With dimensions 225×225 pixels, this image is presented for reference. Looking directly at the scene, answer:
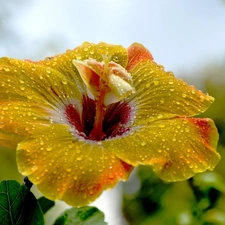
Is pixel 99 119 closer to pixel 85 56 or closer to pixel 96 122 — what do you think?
pixel 96 122

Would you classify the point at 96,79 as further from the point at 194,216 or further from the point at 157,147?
the point at 194,216

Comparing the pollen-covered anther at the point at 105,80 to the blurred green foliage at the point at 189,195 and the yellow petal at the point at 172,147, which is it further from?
the blurred green foliage at the point at 189,195

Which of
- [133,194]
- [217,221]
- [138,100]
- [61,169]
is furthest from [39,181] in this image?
[133,194]

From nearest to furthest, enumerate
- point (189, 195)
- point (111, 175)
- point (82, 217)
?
1. point (111, 175)
2. point (82, 217)
3. point (189, 195)

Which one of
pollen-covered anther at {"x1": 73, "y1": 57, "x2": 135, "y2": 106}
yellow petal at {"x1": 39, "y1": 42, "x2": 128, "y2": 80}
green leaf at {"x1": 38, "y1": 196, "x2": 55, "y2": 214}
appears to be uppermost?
yellow petal at {"x1": 39, "y1": 42, "x2": 128, "y2": 80}

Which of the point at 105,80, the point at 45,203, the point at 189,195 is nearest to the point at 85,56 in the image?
the point at 105,80

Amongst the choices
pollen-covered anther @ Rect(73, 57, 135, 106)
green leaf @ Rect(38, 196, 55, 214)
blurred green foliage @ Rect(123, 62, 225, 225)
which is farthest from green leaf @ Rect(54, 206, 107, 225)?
blurred green foliage @ Rect(123, 62, 225, 225)

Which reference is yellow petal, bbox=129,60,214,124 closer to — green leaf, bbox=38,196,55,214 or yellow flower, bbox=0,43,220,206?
yellow flower, bbox=0,43,220,206
